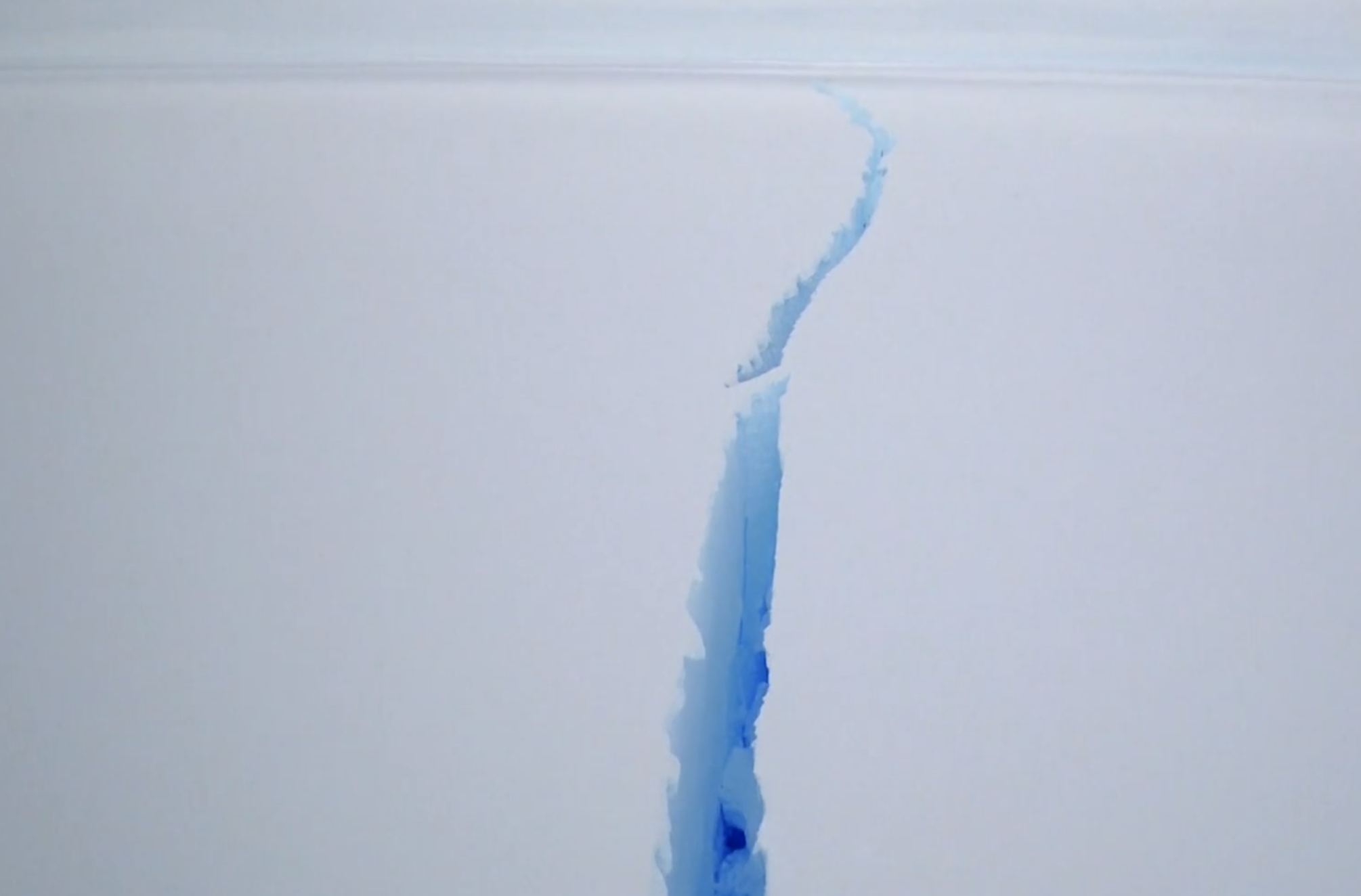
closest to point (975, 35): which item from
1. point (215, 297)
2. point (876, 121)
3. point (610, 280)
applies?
point (876, 121)

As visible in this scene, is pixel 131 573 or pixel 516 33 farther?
pixel 516 33

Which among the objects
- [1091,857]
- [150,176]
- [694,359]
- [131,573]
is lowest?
[1091,857]

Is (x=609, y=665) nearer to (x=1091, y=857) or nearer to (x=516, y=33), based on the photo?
(x=1091, y=857)

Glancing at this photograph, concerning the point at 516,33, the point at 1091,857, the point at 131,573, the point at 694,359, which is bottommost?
the point at 1091,857

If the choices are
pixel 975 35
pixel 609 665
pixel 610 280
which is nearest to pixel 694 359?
pixel 610 280

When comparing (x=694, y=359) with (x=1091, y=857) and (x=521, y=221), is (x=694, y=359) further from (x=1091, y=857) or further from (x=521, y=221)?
(x=1091, y=857)

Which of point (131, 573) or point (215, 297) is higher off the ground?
point (215, 297)
